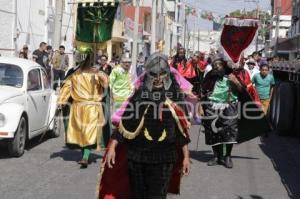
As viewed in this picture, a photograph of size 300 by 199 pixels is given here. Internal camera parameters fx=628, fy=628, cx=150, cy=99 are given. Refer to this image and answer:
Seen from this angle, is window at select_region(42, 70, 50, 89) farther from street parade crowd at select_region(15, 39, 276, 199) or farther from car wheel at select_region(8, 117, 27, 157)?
car wheel at select_region(8, 117, 27, 157)

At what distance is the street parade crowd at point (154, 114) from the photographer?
16.3 ft

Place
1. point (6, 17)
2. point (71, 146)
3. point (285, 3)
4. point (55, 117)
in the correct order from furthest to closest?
point (285, 3) < point (6, 17) < point (55, 117) < point (71, 146)

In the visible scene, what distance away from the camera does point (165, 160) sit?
4926 mm

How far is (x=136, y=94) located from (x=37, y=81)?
245 inches

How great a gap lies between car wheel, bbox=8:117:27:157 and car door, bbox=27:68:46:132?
0.35 metres

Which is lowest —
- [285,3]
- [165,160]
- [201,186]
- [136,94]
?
[201,186]

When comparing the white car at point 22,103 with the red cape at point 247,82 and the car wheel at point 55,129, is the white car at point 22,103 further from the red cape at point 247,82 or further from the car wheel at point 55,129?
the red cape at point 247,82

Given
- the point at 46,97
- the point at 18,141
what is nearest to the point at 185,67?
the point at 46,97

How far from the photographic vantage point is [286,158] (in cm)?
1045

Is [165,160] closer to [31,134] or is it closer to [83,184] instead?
[83,184]

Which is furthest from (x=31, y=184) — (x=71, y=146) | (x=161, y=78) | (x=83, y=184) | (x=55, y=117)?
(x=55, y=117)

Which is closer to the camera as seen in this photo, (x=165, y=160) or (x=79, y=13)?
(x=165, y=160)

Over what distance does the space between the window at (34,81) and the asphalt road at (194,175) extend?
41.3 inches

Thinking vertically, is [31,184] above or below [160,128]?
below
